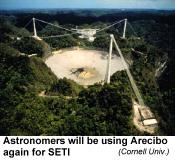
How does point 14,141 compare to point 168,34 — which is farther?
point 168,34

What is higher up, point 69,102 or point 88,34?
point 88,34

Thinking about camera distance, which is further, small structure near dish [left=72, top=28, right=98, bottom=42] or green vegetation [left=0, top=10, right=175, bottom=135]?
small structure near dish [left=72, top=28, right=98, bottom=42]

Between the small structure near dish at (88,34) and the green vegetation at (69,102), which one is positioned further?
the small structure near dish at (88,34)

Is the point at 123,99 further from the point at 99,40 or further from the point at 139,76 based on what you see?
the point at 99,40

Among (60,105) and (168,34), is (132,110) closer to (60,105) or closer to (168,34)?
(60,105)

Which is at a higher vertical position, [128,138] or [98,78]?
[128,138]

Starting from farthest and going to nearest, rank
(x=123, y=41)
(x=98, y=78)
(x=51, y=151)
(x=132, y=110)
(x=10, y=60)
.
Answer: (x=123, y=41) → (x=98, y=78) → (x=10, y=60) → (x=132, y=110) → (x=51, y=151)

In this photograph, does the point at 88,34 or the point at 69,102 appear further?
the point at 88,34

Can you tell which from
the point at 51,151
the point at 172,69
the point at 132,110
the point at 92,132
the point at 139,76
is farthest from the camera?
the point at 172,69

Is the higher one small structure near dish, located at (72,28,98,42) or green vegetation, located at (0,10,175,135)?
small structure near dish, located at (72,28,98,42)

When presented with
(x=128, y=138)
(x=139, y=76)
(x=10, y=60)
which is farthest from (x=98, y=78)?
(x=128, y=138)

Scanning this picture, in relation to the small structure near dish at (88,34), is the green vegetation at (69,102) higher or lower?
lower
